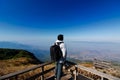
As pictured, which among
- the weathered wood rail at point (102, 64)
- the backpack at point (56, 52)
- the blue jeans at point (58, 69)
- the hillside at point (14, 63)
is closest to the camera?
the backpack at point (56, 52)

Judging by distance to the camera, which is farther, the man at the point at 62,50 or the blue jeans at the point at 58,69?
the blue jeans at the point at 58,69

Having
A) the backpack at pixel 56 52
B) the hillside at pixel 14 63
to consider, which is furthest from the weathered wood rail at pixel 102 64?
the backpack at pixel 56 52

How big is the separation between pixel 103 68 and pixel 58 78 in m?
10.6

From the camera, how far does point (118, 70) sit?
43.0 ft

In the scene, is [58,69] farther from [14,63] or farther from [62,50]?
[14,63]

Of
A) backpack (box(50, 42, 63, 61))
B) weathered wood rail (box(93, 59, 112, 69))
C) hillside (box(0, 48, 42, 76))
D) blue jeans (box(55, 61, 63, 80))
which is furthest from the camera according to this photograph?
weathered wood rail (box(93, 59, 112, 69))

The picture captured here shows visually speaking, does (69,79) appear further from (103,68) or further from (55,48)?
(103,68)

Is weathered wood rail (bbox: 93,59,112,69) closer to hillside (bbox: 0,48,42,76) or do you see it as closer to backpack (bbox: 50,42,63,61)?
hillside (bbox: 0,48,42,76)

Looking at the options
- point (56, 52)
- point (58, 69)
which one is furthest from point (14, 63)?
point (56, 52)

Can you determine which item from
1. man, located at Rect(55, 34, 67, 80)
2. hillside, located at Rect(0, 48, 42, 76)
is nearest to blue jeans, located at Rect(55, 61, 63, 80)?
man, located at Rect(55, 34, 67, 80)

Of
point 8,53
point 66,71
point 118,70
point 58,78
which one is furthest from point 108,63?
point 8,53

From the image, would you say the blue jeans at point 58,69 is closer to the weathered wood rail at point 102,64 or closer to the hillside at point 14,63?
the hillside at point 14,63

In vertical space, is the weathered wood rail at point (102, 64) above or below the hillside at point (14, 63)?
above

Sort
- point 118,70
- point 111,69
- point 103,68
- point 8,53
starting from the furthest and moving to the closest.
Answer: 1. point 8,53
2. point 103,68
3. point 111,69
4. point 118,70
